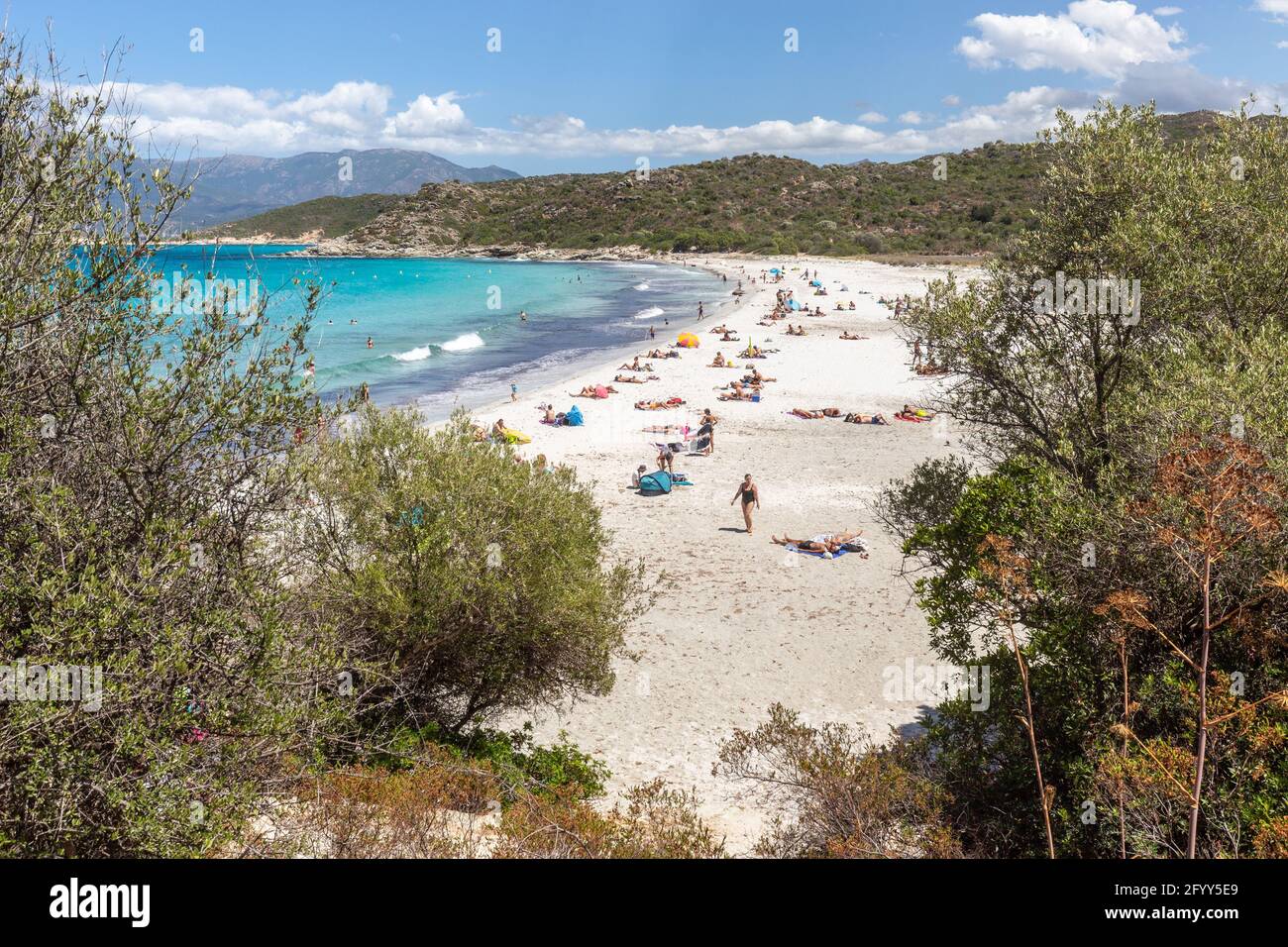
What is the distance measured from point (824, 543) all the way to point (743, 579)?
2.79 metres

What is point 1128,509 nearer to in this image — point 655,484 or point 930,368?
point 930,368

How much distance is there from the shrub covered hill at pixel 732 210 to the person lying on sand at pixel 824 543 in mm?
81088

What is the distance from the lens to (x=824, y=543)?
787 inches

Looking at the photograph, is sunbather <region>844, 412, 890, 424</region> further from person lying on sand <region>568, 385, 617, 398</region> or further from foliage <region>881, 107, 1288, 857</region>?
foliage <region>881, 107, 1288, 857</region>

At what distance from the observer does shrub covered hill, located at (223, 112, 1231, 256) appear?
111m

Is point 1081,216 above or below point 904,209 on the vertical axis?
below

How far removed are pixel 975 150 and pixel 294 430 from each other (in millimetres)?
160679

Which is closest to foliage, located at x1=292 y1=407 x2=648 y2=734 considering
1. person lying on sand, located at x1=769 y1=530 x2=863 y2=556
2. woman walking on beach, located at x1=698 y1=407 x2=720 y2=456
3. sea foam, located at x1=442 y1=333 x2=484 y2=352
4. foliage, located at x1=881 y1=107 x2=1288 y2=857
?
foliage, located at x1=881 y1=107 x2=1288 y2=857

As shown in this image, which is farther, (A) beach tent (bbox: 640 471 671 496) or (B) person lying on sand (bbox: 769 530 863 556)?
(A) beach tent (bbox: 640 471 671 496)

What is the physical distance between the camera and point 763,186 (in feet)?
488

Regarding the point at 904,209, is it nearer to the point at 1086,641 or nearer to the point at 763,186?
the point at 763,186

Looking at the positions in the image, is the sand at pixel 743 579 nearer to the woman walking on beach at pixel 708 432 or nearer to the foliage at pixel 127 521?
the woman walking on beach at pixel 708 432

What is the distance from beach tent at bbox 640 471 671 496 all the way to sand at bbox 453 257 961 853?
0.34m

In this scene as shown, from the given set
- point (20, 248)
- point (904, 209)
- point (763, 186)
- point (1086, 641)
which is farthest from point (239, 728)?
point (763, 186)
